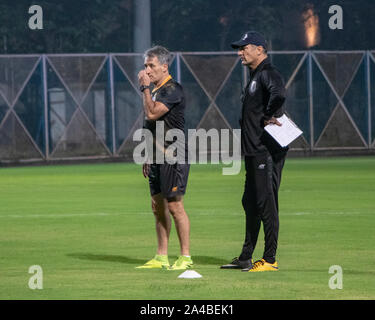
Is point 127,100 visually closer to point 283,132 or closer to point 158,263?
point 158,263

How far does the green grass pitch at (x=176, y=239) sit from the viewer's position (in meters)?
10.7

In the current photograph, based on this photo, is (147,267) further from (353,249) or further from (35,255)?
(353,249)

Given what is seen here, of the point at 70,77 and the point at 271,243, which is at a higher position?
the point at 70,77

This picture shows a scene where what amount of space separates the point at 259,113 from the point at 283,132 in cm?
34

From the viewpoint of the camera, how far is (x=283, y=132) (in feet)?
37.9

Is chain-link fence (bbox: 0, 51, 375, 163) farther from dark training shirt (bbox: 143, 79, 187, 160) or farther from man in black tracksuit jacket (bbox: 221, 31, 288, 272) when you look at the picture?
man in black tracksuit jacket (bbox: 221, 31, 288, 272)

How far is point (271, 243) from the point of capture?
1178 centimetres

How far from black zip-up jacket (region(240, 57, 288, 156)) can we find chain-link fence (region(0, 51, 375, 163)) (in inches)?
953

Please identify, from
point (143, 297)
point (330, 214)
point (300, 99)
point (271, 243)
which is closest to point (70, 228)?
point (330, 214)

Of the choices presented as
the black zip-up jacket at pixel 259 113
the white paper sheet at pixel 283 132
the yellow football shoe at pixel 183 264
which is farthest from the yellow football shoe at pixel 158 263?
the white paper sheet at pixel 283 132

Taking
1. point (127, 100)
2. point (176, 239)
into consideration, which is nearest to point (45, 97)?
point (127, 100)

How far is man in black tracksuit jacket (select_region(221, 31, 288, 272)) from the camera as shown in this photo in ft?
38.1

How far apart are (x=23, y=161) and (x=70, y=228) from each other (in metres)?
18.9

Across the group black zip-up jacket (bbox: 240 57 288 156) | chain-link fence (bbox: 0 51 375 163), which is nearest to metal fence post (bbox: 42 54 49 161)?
chain-link fence (bbox: 0 51 375 163)
